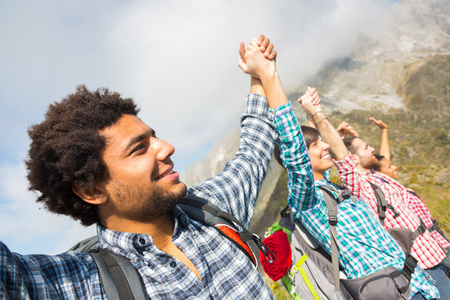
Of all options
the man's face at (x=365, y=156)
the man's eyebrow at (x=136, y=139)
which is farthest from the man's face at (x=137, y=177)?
the man's face at (x=365, y=156)

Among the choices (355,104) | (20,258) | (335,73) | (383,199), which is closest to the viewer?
(20,258)

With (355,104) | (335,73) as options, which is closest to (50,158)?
(355,104)

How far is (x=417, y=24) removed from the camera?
45.7 m

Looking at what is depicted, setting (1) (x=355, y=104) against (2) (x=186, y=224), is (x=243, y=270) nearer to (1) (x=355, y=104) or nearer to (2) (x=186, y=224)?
(2) (x=186, y=224)

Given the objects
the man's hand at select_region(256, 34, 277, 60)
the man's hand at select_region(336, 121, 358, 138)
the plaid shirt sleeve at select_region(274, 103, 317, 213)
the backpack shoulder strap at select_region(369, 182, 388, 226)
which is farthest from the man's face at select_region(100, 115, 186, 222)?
the man's hand at select_region(336, 121, 358, 138)

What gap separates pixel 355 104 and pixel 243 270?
3632 centimetres

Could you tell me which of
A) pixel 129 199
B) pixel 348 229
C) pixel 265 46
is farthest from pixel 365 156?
pixel 129 199

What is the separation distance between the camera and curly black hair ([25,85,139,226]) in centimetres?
166

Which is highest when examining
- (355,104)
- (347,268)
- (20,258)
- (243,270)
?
(355,104)

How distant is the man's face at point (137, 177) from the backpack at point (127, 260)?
0.26 metres

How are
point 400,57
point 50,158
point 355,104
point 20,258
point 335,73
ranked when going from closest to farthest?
point 20,258, point 50,158, point 355,104, point 400,57, point 335,73

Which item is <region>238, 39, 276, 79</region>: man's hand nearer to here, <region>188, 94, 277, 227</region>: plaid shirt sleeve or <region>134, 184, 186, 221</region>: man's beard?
→ <region>188, 94, 277, 227</region>: plaid shirt sleeve

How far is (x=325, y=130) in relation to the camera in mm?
3654

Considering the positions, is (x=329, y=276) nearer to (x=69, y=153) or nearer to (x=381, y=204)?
(x=381, y=204)
